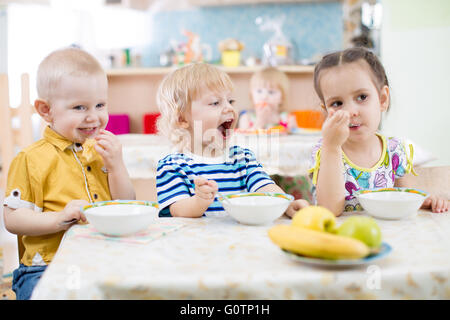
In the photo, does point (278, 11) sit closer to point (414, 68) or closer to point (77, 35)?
point (414, 68)

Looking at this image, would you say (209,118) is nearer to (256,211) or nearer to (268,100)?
(256,211)

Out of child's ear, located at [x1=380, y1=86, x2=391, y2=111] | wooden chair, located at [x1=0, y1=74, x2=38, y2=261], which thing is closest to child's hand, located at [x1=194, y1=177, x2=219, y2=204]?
child's ear, located at [x1=380, y1=86, x2=391, y2=111]

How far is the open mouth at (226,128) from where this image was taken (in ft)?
4.44

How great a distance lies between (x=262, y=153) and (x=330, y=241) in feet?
6.22

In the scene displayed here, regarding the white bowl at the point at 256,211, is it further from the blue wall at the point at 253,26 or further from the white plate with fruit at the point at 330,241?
the blue wall at the point at 253,26

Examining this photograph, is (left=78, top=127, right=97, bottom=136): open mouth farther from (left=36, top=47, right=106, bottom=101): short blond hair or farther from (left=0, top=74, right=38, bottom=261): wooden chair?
(left=0, top=74, right=38, bottom=261): wooden chair

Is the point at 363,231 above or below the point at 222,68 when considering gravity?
below

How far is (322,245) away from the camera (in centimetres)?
66

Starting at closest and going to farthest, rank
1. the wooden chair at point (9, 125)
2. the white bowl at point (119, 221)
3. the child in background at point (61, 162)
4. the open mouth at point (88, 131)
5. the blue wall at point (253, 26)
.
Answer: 1. the white bowl at point (119, 221)
2. the child in background at point (61, 162)
3. the open mouth at point (88, 131)
4. the wooden chair at point (9, 125)
5. the blue wall at point (253, 26)

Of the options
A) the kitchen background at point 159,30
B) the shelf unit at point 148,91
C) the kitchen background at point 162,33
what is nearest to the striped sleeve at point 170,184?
the kitchen background at point 162,33

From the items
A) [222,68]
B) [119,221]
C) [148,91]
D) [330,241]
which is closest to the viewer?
[330,241]

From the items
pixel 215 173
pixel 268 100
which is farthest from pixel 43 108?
pixel 268 100
